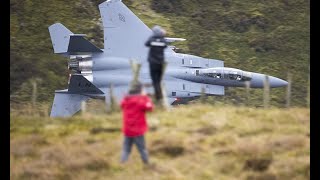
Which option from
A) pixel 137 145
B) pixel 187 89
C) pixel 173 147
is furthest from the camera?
pixel 187 89

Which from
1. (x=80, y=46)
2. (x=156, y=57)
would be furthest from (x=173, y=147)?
(x=80, y=46)

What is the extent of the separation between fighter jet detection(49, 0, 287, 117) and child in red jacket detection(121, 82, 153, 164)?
1520cm

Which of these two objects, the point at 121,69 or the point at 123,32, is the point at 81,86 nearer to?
the point at 121,69

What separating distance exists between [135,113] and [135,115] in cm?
5

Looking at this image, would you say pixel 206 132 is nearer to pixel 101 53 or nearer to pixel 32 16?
pixel 101 53

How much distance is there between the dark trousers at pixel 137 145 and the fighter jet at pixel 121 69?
15.0 metres

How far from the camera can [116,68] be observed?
28406mm

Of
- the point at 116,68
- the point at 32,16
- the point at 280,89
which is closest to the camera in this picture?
the point at 116,68

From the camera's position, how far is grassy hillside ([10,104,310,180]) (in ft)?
43.7

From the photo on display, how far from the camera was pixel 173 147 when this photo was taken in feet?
46.2

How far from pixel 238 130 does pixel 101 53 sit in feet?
49.6

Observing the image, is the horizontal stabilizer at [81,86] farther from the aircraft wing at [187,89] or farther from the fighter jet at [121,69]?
the aircraft wing at [187,89]
